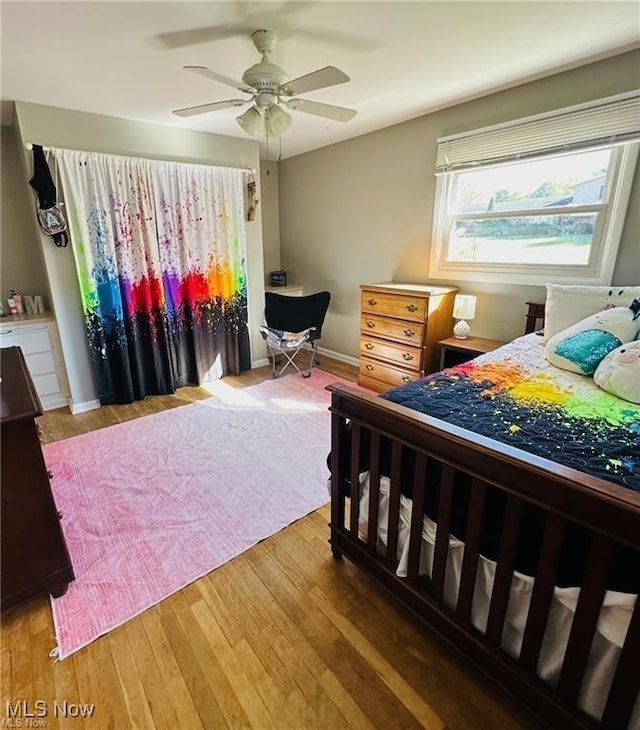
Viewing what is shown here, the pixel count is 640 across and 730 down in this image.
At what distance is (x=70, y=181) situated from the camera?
2871 mm

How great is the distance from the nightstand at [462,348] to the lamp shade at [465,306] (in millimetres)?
206

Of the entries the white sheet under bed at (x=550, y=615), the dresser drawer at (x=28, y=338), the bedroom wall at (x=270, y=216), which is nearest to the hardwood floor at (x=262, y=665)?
the white sheet under bed at (x=550, y=615)

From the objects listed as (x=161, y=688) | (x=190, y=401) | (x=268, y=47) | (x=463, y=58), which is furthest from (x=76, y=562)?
(x=463, y=58)

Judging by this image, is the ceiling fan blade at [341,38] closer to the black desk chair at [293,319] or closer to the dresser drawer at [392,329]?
the dresser drawer at [392,329]

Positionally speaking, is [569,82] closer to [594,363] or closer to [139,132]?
[594,363]

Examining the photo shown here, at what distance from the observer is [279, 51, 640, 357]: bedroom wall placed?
94.1 inches

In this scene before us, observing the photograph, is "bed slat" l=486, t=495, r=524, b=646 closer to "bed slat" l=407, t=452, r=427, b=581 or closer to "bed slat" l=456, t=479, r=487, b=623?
"bed slat" l=456, t=479, r=487, b=623

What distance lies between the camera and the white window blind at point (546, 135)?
223 centimetres

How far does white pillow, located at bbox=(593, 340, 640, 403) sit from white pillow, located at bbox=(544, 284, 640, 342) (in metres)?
0.44

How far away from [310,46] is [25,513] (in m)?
2.54

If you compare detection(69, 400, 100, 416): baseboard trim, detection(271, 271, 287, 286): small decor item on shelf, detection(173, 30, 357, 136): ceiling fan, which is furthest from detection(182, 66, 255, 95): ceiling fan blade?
detection(271, 271, 287, 286): small decor item on shelf

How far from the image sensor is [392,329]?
334cm

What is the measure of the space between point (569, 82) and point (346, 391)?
2.60 m

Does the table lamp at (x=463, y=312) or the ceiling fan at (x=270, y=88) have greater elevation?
the ceiling fan at (x=270, y=88)
